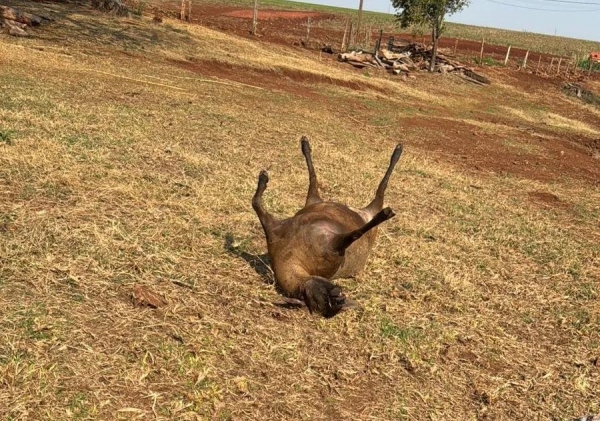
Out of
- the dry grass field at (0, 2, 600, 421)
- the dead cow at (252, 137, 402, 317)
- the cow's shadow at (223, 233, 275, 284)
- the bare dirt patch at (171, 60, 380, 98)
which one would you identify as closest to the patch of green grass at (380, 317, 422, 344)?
the dry grass field at (0, 2, 600, 421)

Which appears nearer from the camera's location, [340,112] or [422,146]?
[422,146]

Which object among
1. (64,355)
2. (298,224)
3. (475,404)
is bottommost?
(475,404)

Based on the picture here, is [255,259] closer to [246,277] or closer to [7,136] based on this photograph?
[246,277]

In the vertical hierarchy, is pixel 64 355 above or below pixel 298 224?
below

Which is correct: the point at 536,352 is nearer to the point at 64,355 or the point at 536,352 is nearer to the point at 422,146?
the point at 64,355

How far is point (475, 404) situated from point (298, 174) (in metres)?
4.23

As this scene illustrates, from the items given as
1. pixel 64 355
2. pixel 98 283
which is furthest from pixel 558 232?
pixel 64 355

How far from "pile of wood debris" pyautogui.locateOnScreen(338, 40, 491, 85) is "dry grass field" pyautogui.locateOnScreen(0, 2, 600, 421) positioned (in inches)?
574

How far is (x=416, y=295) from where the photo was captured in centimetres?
434

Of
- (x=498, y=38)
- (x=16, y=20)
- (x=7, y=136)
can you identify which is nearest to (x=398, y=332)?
(x=7, y=136)

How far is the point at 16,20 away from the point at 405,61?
55.9ft

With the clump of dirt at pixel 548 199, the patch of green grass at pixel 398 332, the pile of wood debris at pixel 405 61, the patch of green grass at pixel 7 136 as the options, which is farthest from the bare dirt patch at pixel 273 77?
the patch of green grass at pixel 398 332

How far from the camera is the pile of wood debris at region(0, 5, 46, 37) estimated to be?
13312 mm

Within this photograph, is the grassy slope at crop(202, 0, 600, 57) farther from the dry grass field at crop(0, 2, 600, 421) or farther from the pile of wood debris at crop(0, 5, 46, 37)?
the dry grass field at crop(0, 2, 600, 421)
